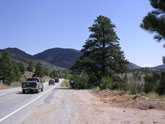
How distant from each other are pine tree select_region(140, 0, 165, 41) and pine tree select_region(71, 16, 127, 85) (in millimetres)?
32000

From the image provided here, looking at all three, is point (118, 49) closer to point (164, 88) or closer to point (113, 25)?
point (113, 25)

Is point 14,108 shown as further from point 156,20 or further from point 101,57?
point 101,57

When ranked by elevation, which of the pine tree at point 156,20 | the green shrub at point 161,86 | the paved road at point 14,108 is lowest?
the paved road at point 14,108

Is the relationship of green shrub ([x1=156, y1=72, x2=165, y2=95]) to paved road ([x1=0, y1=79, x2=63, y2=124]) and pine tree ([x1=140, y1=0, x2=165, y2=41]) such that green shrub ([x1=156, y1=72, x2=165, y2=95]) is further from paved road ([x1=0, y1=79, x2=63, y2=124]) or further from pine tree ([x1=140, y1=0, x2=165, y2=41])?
paved road ([x1=0, y1=79, x2=63, y2=124])

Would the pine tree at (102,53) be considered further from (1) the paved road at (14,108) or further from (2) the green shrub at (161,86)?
(2) the green shrub at (161,86)

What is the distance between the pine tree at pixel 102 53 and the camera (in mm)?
39909

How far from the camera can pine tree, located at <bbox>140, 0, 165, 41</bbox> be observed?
6820 mm

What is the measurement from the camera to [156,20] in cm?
700

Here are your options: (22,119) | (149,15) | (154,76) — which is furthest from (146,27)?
(22,119)

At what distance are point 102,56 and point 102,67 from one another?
6.23ft

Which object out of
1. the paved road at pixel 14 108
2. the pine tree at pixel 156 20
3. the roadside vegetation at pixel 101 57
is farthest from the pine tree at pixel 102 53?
the pine tree at pixel 156 20

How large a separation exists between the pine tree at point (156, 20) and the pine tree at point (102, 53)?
32000 mm

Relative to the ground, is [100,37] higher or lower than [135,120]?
higher

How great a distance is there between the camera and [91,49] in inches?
1633
